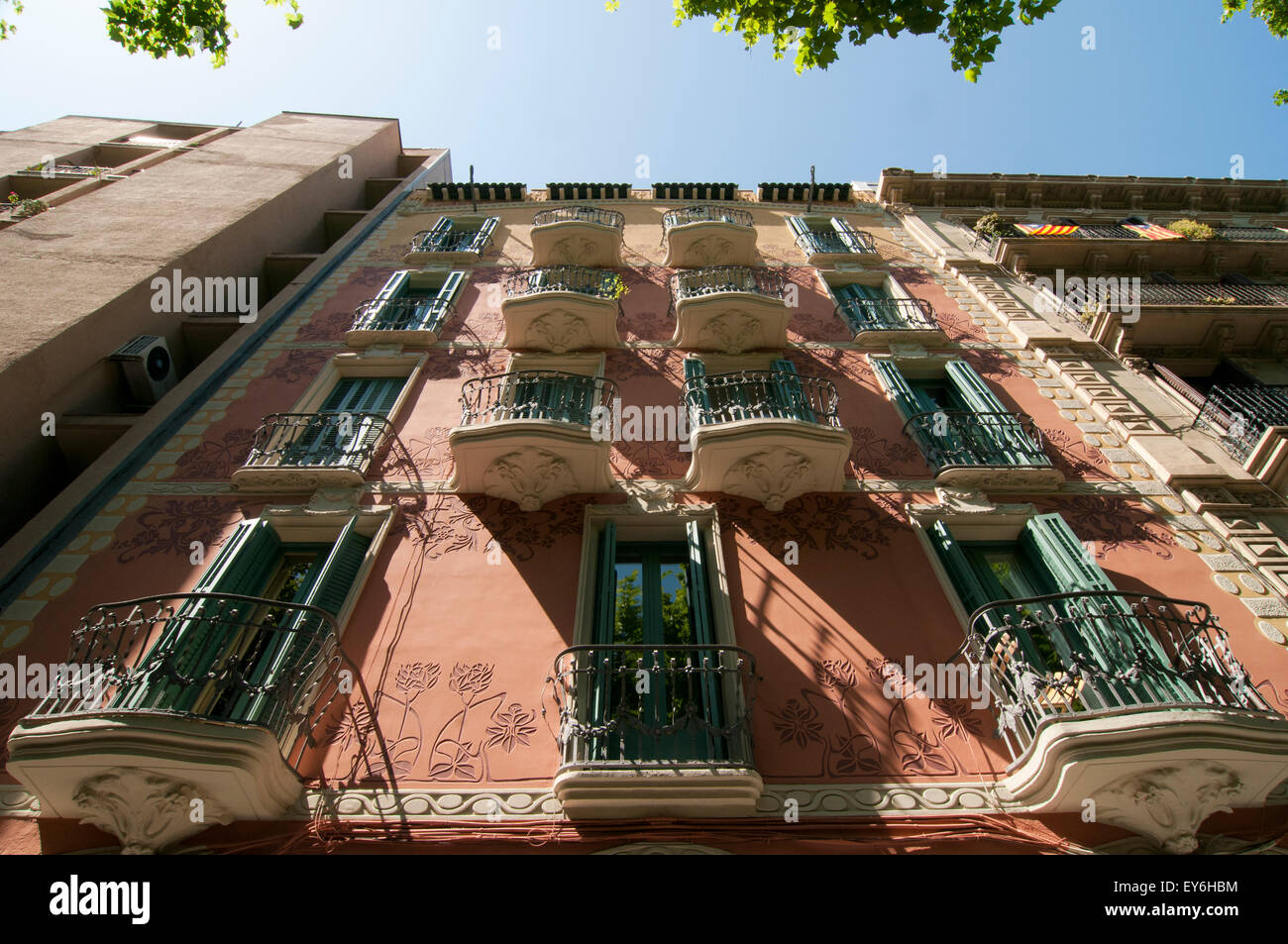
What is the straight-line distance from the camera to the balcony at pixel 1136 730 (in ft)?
16.2

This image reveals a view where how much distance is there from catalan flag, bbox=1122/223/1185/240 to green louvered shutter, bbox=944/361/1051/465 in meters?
8.95

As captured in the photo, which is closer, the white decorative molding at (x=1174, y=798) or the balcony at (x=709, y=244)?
the white decorative molding at (x=1174, y=798)

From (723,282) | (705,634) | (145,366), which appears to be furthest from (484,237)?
(705,634)

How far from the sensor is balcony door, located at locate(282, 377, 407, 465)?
8.79m

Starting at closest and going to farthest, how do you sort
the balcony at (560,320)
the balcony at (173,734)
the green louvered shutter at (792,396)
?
the balcony at (173,734), the green louvered shutter at (792,396), the balcony at (560,320)

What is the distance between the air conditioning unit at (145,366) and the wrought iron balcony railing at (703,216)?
29.7 ft

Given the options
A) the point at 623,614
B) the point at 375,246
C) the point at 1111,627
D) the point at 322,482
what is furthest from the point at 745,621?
the point at 375,246

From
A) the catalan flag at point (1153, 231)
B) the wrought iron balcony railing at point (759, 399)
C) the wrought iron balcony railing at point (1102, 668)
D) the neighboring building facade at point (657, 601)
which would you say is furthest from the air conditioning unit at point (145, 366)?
the catalan flag at point (1153, 231)

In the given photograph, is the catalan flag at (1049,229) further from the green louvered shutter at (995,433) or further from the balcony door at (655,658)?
the balcony door at (655,658)

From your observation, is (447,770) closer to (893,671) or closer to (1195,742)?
(893,671)

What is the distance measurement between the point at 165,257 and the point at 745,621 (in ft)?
35.3

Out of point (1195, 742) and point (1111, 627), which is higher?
point (1111, 627)

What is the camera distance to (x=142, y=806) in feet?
16.8

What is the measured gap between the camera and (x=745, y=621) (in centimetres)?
696
